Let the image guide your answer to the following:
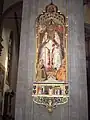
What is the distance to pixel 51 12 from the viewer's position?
9602 mm

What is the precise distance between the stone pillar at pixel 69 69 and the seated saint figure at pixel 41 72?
205 millimetres

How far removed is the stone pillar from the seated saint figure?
0.21m

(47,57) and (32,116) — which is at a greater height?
(47,57)

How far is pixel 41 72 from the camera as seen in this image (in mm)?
8906

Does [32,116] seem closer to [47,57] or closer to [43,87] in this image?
[43,87]

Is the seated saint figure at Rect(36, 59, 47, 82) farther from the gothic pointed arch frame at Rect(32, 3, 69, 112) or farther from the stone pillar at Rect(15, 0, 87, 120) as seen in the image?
the stone pillar at Rect(15, 0, 87, 120)

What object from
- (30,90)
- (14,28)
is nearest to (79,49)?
(30,90)

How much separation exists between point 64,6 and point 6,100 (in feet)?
20.1

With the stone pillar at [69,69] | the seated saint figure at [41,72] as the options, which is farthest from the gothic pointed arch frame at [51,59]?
the stone pillar at [69,69]

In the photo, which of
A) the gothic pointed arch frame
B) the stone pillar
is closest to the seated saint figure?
the gothic pointed arch frame

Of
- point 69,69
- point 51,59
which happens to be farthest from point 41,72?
point 69,69

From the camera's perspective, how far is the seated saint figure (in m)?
8.81

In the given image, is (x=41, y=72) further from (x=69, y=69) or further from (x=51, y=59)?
(x=69, y=69)

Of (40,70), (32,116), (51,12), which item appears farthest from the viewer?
(51,12)
